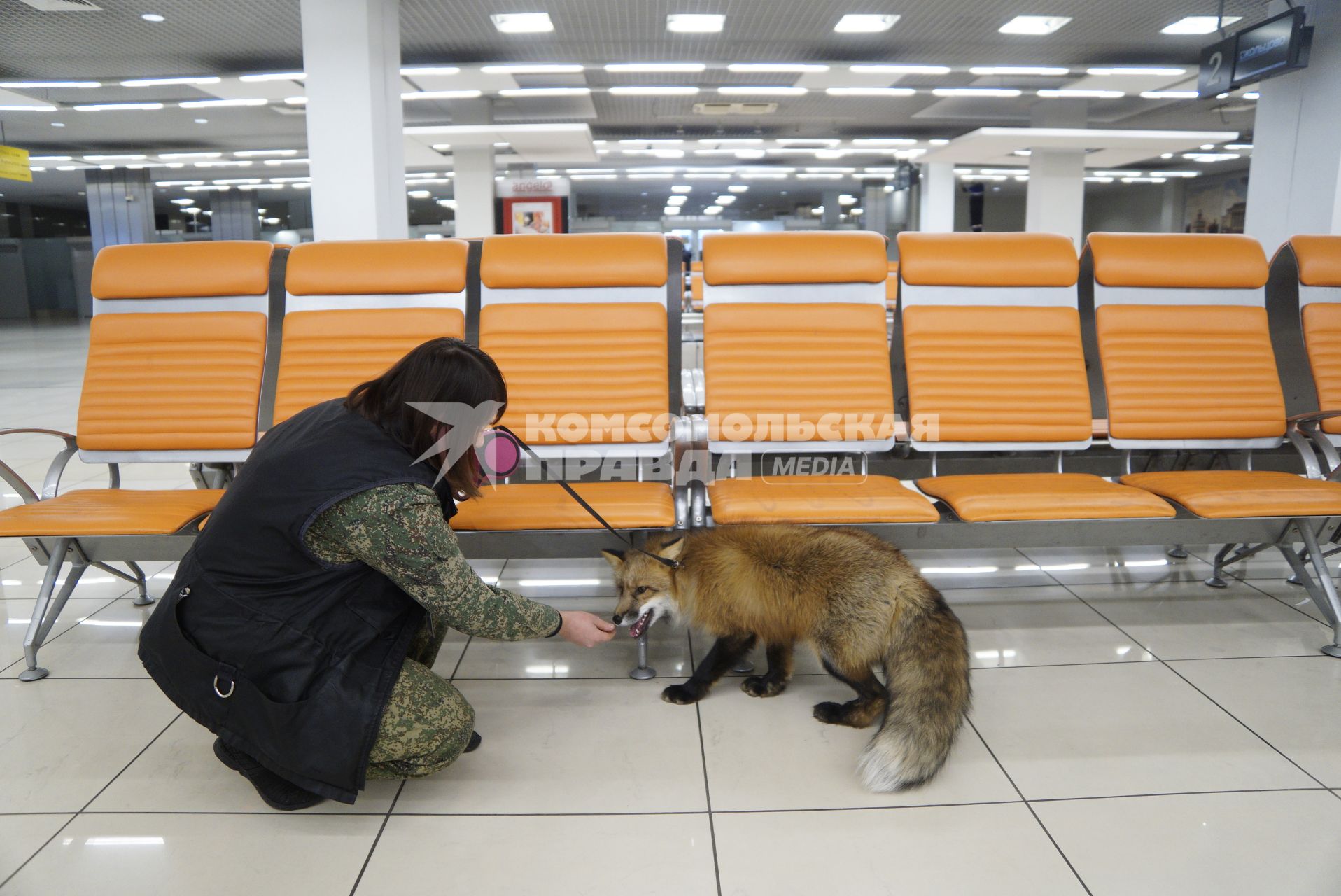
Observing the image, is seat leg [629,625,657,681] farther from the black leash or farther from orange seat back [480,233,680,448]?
orange seat back [480,233,680,448]

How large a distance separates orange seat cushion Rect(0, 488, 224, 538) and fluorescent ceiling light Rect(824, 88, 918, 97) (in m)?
9.86

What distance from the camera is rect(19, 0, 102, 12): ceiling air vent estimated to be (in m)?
6.65

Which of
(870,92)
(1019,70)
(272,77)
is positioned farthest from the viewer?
(870,92)

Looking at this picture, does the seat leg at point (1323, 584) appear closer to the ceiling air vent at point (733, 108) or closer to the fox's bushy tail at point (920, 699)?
the fox's bushy tail at point (920, 699)

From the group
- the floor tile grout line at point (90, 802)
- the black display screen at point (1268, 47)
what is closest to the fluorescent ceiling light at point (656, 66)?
the black display screen at point (1268, 47)

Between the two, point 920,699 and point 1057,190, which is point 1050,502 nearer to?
point 920,699

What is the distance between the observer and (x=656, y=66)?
29.8 ft

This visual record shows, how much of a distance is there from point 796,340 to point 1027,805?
1.65 metres

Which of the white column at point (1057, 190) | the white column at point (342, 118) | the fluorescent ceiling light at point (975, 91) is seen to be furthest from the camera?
the white column at point (1057, 190)

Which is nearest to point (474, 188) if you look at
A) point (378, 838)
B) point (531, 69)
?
point (531, 69)

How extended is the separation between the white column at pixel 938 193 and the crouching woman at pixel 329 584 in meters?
16.6

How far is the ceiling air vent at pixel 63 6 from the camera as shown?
665cm

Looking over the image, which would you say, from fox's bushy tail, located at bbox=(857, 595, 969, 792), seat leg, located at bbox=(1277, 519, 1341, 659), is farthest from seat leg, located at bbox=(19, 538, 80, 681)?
seat leg, located at bbox=(1277, 519, 1341, 659)

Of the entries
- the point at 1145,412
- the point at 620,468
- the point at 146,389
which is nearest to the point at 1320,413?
the point at 1145,412
